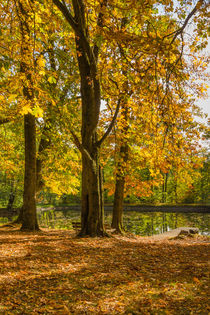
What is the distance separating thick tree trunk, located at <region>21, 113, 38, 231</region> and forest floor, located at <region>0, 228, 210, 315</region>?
513cm

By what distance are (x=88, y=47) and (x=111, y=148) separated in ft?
19.2

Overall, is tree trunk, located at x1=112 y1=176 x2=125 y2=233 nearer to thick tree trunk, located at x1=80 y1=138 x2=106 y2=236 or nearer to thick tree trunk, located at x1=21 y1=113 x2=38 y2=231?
thick tree trunk, located at x1=21 y1=113 x2=38 y2=231

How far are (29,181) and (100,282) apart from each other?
790 cm

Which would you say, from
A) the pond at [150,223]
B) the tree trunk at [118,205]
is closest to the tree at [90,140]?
the tree trunk at [118,205]

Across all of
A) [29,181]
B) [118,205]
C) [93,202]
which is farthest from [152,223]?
[93,202]

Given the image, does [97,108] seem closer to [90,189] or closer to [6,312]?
[90,189]

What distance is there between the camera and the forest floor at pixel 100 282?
303 centimetres

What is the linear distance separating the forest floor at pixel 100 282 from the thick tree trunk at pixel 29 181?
5127mm

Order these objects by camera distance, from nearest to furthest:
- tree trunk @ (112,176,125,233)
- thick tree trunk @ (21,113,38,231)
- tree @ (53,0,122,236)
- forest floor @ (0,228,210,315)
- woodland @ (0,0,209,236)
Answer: forest floor @ (0,228,210,315) < woodland @ (0,0,209,236) < tree @ (53,0,122,236) < thick tree trunk @ (21,113,38,231) < tree trunk @ (112,176,125,233)

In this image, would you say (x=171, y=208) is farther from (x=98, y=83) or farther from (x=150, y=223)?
(x=98, y=83)

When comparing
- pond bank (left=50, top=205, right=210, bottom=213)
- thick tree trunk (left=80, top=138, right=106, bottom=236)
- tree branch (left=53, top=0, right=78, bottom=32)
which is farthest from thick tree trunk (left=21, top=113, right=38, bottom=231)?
pond bank (left=50, top=205, right=210, bottom=213)

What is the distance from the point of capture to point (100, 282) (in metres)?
3.88

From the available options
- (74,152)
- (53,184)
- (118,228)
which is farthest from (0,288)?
(53,184)

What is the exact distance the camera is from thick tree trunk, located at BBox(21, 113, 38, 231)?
11000mm
